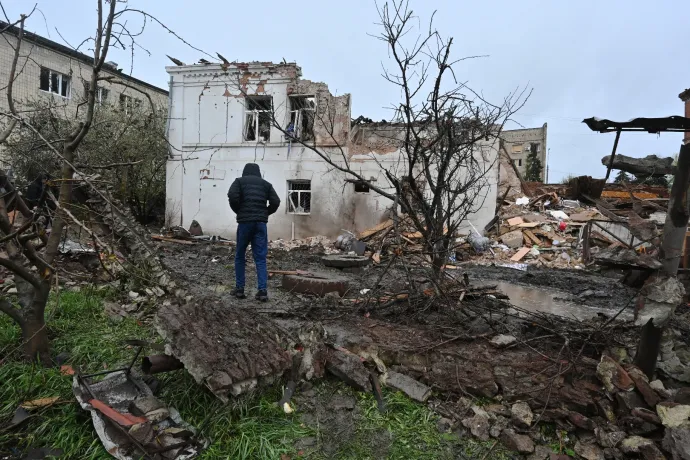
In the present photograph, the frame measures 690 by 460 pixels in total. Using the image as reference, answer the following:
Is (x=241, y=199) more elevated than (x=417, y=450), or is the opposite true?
(x=241, y=199)

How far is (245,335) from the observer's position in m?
3.46

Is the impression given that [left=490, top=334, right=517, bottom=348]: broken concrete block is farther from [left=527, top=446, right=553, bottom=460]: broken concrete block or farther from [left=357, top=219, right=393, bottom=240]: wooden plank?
[left=357, top=219, right=393, bottom=240]: wooden plank

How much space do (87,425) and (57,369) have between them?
89 cm

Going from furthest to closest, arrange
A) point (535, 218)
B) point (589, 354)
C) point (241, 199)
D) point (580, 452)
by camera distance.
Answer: point (535, 218) < point (241, 199) < point (589, 354) < point (580, 452)

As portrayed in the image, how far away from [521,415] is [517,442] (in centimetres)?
24

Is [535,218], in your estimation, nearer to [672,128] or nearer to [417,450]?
[672,128]

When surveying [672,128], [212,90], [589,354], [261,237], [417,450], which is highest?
[212,90]

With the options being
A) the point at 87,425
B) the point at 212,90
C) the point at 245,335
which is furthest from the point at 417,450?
the point at 212,90

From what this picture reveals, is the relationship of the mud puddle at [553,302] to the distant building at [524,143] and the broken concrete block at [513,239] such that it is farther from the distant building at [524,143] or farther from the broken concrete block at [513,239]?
the distant building at [524,143]

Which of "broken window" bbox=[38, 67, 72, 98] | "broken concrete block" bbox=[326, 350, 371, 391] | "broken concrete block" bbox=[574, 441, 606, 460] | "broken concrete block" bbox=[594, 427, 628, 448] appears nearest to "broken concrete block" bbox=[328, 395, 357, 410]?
"broken concrete block" bbox=[326, 350, 371, 391]

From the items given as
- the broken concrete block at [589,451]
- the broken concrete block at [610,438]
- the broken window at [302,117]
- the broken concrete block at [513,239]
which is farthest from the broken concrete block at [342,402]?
the broken window at [302,117]

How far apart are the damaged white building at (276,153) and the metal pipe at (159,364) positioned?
12.6 m

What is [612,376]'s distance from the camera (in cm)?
320

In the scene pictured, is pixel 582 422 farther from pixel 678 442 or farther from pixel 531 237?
pixel 531 237
